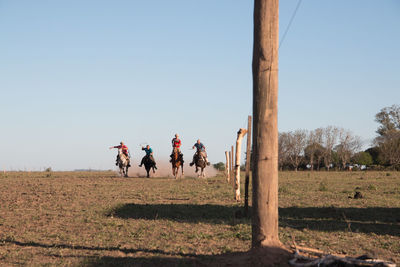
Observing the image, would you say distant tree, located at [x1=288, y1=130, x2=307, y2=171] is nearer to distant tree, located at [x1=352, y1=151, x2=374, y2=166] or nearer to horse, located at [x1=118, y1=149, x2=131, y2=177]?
distant tree, located at [x1=352, y1=151, x2=374, y2=166]

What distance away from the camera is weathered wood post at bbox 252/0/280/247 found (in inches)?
256

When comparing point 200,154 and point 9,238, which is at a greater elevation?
point 200,154

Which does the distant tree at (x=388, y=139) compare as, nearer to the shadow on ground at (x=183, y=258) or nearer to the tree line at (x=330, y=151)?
the tree line at (x=330, y=151)

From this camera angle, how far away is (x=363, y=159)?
72.4 metres

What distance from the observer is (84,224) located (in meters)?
10.7

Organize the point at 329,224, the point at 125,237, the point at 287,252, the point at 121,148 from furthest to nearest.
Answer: the point at 121,148 → the point at 329,224 → the point at 125,237 → the point at 287,252

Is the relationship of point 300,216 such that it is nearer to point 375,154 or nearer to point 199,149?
point 199,149

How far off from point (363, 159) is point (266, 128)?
70814mm

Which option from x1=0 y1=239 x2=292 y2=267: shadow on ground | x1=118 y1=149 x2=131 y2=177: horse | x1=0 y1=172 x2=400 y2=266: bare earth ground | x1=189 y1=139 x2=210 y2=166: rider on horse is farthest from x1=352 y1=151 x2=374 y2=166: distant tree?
x1=0 y1=239 x2=292 y2=267: shadow on ground

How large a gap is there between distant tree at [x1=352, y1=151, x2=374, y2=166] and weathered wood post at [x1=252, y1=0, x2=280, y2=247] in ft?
229

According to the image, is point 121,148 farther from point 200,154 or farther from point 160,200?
point 160,200

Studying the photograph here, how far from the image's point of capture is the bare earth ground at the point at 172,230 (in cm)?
726

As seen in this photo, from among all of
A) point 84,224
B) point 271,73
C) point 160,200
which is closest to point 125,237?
point 84,224

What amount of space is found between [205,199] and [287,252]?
910 cm
